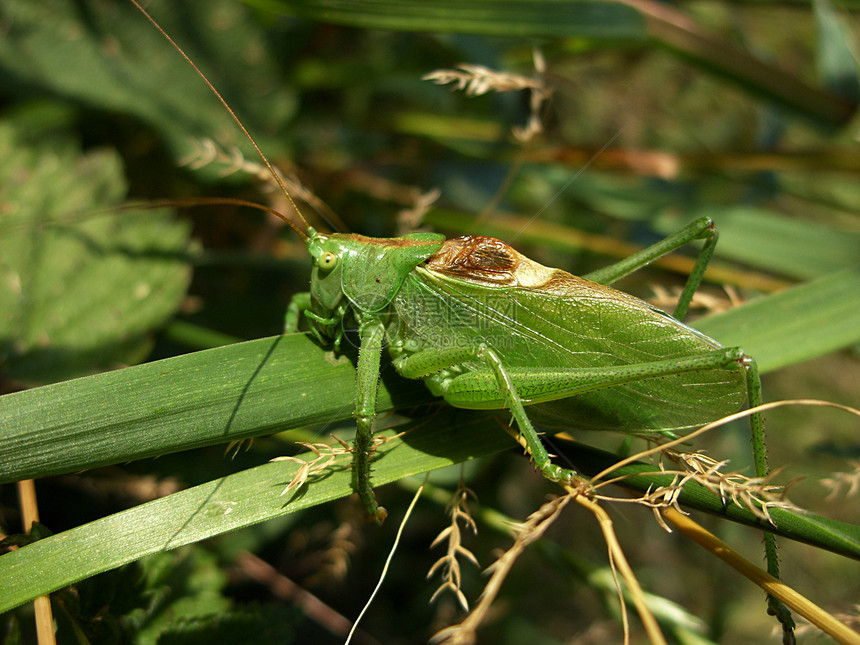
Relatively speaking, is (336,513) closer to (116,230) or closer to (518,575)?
(518,575)

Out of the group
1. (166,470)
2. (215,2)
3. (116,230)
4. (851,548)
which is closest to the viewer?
(851,548)

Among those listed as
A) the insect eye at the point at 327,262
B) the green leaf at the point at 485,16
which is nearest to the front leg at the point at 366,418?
the insect eye at the point at 327,262

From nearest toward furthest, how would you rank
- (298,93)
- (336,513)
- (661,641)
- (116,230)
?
(661,641) < (116,230) < (336,513) < (298,93)

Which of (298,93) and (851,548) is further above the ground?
(298,93)

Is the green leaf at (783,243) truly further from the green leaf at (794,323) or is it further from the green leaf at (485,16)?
the green leaf at (485,16)

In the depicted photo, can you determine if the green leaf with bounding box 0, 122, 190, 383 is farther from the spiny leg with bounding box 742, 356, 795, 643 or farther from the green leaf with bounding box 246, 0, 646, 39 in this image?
the spiny leg with bounding box 742, 356, 795, 643

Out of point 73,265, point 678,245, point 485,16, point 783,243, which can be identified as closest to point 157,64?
point 73,265

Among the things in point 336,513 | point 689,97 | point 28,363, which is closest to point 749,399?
point 336,513

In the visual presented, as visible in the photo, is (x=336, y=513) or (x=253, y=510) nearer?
(x=253, y=510)
